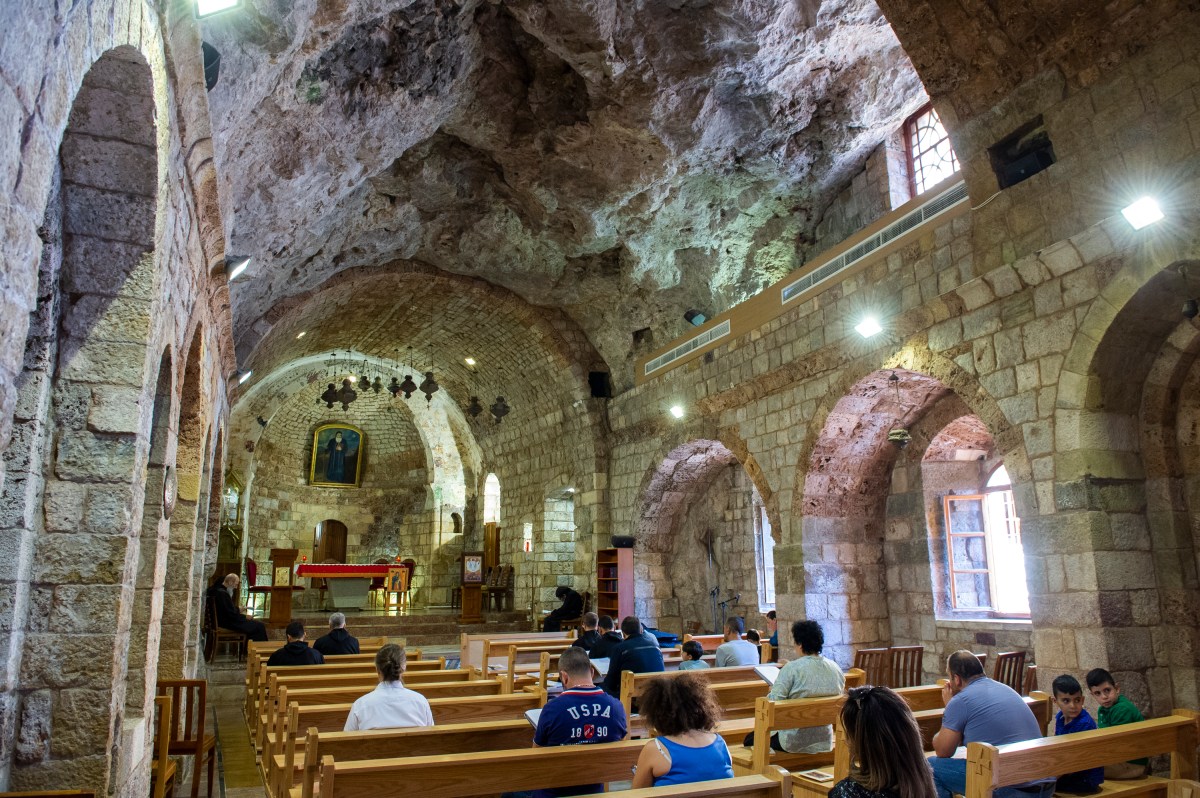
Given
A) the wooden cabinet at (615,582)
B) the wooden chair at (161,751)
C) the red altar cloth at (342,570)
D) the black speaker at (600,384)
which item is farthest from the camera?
the red altar cloth at (342,570)

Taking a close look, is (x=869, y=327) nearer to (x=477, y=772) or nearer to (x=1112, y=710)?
(x=1112, y=710)

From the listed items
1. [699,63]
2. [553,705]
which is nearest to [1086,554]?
[553,705]

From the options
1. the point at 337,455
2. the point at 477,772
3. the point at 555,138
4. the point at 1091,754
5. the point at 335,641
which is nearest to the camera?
the point at 477,772

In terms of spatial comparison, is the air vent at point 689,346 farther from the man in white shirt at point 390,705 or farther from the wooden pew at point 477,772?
the wooden pew at point 477,772

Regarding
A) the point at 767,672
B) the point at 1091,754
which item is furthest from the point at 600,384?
the point at 1091,754

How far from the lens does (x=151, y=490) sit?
15.2 feet

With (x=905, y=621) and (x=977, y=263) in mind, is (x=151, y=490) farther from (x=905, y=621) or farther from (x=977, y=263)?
(x=905, y=621)

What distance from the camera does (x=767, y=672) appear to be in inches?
225

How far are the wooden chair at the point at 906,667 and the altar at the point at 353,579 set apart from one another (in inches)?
421

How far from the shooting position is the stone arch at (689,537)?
11.8 meters

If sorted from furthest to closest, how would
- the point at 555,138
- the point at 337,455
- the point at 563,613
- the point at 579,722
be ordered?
the point at 337,455 → the point at 563,613 → the point at 555,138 → the point at 579,722

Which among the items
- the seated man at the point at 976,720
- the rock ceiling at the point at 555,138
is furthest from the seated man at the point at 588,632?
the rock ceiling at the point at 555,138

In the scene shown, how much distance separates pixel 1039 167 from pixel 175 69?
582 centimetres

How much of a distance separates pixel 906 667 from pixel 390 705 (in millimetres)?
4631
